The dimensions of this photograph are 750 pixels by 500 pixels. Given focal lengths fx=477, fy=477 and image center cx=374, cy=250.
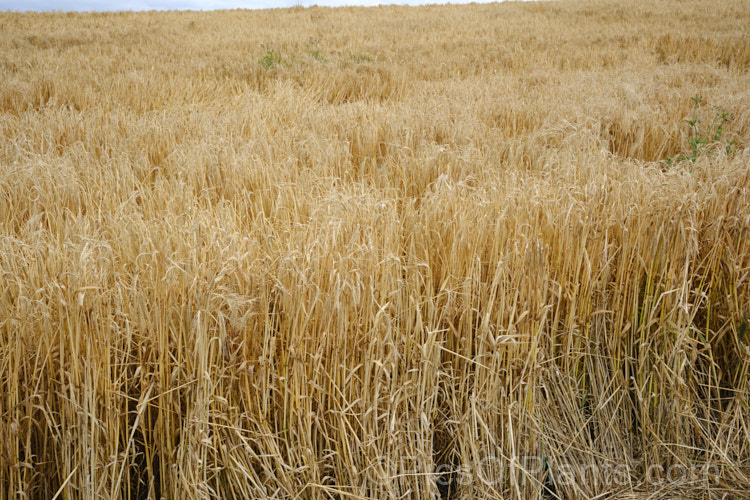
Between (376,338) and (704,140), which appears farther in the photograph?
(704,140)

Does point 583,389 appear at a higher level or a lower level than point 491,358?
lower

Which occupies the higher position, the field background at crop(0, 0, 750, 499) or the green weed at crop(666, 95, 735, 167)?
the green weed at crop(666, 95, 735, 167)

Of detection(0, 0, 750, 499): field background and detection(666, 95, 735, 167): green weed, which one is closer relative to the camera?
detection(0, 0, 750, 499): field background

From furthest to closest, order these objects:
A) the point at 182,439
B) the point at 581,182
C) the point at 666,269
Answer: the point at 581,182 → the point at 666,269 → the point at 182,439

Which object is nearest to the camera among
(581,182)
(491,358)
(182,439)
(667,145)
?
(182,439)

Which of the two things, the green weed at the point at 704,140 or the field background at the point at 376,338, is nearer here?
the field background at the point at 376,338

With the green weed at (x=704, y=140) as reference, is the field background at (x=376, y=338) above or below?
below

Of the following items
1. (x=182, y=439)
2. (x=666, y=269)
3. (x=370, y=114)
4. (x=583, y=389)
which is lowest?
(x=583, y=389)

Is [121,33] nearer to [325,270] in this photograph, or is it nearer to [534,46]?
[534,46]

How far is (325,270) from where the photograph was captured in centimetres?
147

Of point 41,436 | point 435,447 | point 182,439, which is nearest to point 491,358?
point 435,447

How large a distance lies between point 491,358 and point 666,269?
0.77 meters

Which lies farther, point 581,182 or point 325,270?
point 581,182

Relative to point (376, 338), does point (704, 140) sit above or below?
above
